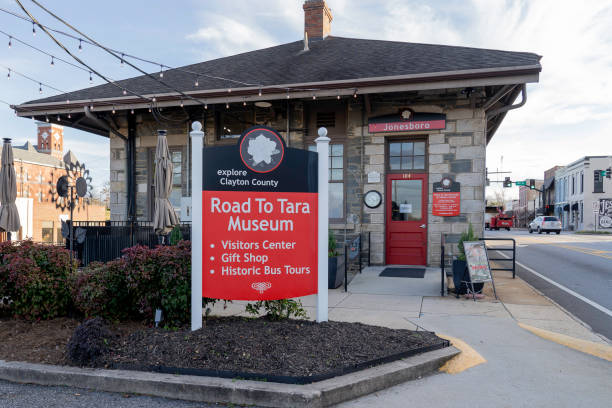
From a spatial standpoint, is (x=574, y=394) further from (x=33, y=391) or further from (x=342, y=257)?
(x=342, y=257)

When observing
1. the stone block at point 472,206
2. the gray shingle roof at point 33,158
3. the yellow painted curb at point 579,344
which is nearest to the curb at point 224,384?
the yellow painted curb at point 579,344

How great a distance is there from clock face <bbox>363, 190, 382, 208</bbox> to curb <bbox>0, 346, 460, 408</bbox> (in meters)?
6.48

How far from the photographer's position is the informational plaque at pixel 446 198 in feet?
A: 32.9

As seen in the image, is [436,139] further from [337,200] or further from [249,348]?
[249,348]

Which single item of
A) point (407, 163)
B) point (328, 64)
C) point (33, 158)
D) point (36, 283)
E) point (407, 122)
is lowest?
point (36, 283)

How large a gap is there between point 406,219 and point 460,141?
7.40 ft

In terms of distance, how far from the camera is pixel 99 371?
3.92 meters

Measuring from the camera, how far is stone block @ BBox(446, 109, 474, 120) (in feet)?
32.9

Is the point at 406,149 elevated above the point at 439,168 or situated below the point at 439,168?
above

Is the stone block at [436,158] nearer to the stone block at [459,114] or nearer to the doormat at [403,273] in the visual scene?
the stone block at [459,114]

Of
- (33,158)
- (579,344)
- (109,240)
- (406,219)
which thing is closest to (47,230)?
(33,158)

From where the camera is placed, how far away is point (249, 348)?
4133 mm

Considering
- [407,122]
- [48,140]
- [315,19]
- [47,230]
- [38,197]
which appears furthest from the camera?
[48,140]

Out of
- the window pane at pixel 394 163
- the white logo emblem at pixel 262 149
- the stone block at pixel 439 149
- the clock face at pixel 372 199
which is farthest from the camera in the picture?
the window pane at pixel 394 163
